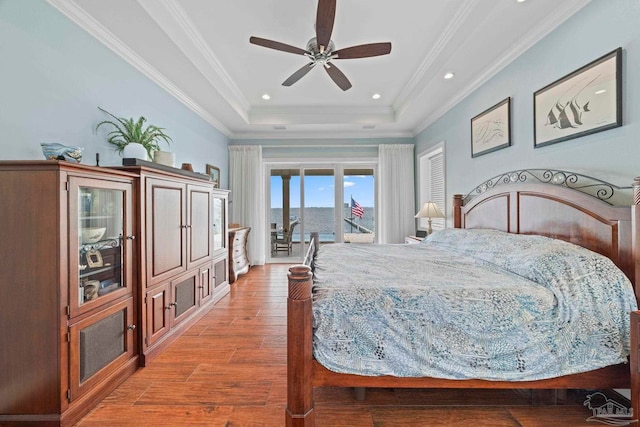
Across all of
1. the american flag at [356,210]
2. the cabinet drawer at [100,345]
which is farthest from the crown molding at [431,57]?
the cabinet drawer at [100,345]

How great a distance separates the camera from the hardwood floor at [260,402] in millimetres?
1562

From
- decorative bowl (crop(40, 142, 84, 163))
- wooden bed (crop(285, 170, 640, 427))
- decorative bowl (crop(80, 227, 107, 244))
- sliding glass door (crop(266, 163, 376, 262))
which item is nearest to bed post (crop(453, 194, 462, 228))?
wooden bed (crop(285, 170, 640, 427))

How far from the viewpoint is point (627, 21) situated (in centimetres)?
168

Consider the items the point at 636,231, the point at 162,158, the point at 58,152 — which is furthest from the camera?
the point at 162,158

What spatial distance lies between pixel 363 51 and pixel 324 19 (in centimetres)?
58

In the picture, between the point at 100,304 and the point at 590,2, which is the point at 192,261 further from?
the point at 590,2

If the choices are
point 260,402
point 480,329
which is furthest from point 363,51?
point 260,402

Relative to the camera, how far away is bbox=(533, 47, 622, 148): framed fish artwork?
5.68ft

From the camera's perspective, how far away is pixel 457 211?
3498mm

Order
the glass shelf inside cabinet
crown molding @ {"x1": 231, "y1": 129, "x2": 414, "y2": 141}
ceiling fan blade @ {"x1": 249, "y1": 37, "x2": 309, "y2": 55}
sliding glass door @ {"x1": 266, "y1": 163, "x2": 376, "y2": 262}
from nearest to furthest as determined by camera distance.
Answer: the glass shelf inside cabinet, ceiling fan blade @ {"x1": 249, "y1": 37, "x2": 309, "y2": 55}, crown molding @ {"x1": 231, "y1": 129, "x2": 414, "y2": 141}, sliding glass door @ {"x1": 266, "y1": 163, "x2": 376, "y2": 262}

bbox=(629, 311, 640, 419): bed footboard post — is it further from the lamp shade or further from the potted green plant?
the potted green plant

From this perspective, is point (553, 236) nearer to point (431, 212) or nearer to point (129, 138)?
point (431, 212)

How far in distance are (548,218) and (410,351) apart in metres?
1.64

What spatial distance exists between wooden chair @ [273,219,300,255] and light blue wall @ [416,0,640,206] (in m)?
3.54
